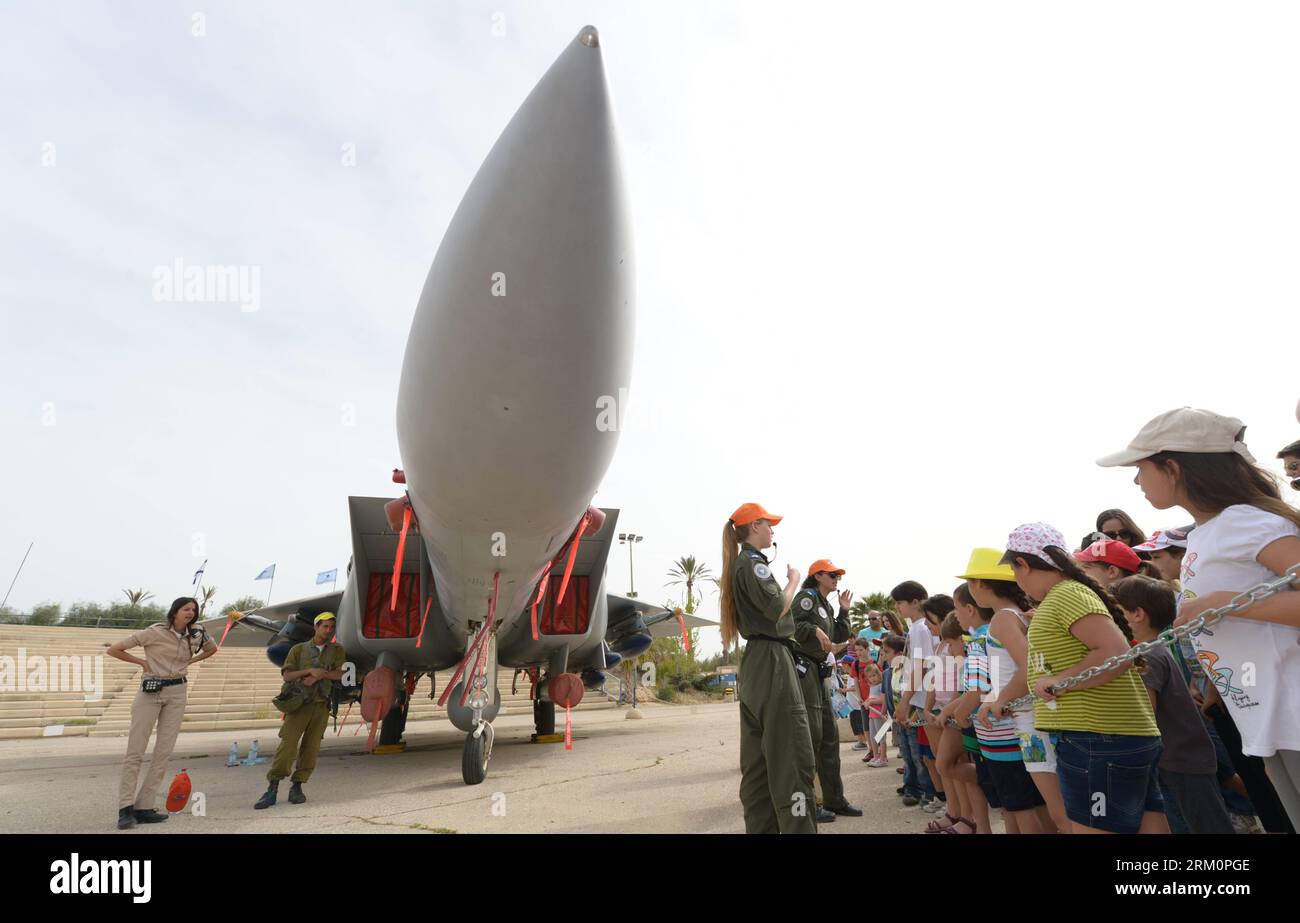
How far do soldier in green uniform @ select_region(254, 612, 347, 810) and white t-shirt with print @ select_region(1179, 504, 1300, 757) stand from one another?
17.0 ft

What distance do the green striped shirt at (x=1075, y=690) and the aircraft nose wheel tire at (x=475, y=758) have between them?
418 cm

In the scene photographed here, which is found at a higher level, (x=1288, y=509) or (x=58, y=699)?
(x=1288, y=509)

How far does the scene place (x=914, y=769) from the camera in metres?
4.23

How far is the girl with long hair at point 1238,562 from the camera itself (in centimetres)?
144

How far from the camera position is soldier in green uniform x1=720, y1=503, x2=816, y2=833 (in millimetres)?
2348

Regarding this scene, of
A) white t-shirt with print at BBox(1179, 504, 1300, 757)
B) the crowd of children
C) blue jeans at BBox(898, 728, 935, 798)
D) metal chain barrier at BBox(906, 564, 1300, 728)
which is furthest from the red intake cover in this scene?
white t-shirt with print at BBox(1179, 504, 1300, 757)

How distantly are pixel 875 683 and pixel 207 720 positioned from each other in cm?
1450

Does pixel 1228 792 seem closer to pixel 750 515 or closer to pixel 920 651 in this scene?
pixel 920 651

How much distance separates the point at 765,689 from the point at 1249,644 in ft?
4.84

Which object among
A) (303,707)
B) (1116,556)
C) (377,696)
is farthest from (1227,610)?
(377,696)

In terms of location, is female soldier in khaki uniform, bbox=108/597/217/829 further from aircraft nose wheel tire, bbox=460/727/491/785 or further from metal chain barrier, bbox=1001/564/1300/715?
metal chain barrier, bbox=1001/564/1300/715
